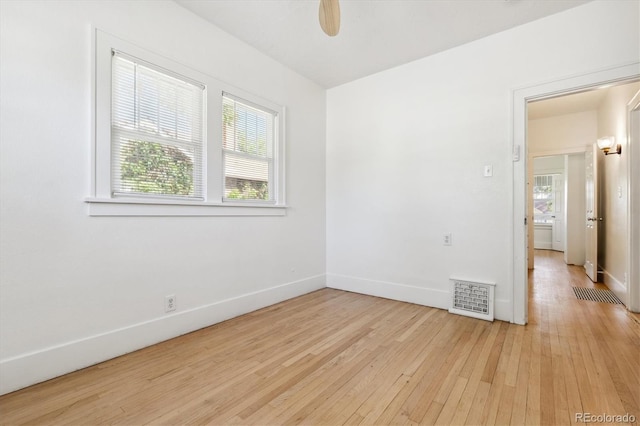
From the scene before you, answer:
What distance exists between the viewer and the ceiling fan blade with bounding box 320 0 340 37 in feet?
6.35

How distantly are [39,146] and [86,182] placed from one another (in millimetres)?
317

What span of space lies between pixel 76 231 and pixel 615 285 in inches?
227

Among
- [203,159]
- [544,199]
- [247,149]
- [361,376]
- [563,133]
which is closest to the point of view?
[361,376]

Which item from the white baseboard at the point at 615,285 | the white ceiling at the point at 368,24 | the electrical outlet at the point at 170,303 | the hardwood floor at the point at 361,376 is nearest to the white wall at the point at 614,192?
the white baseboard at the point at 615,285

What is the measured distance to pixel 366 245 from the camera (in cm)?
388

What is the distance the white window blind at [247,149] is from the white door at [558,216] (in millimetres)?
8467

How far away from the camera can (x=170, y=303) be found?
247 cm

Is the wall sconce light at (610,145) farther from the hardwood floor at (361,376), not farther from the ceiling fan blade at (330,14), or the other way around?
the ceiling fan blade at (330,14)

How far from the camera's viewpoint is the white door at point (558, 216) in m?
7.99

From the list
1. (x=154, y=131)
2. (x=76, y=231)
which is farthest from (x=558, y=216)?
(x=76, y=231)

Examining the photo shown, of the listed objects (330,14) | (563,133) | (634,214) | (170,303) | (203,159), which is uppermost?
(563,133)

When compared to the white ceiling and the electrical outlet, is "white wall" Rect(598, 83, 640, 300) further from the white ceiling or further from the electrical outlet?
the electrical outlet

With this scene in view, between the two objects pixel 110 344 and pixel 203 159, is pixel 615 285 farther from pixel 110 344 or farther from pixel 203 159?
pixel 110 344

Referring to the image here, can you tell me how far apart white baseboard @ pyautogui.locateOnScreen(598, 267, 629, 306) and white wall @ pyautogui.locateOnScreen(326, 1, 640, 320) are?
166 centimetres
